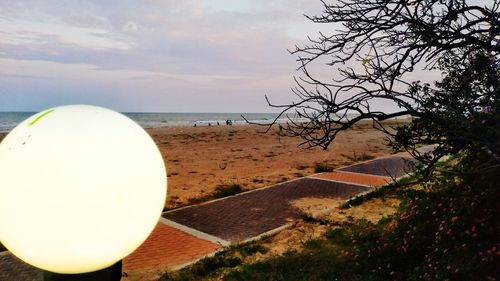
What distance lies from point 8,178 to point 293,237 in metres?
6.16

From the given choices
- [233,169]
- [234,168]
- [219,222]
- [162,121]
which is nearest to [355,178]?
[233,169]

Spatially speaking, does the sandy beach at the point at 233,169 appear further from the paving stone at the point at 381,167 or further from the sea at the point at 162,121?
the sea at the point at 162,121

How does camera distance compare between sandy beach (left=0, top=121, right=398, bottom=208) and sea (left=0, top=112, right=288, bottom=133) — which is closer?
sandy beach (left=0, top=121, right=398, bottom=208)

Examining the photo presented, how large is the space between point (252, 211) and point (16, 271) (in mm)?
4705

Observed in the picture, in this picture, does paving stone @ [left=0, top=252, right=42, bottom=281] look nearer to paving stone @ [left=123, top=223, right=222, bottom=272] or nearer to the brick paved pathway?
the brick paved pathway

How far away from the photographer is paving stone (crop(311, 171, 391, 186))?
11.9 metres

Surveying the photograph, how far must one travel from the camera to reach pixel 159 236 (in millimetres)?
7012

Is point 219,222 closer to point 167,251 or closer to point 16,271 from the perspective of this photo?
point 167,251

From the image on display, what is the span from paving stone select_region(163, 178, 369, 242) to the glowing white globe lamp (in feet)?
19.2

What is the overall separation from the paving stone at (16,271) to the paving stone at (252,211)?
9.57ft

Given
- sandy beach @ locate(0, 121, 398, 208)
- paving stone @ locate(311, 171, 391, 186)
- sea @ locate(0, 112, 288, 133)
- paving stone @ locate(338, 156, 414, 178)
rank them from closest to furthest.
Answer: sandy beach @ locate(0, 121, 398, 208)
paving stone @ locate(311, 171, 391, 186)
paving stone @ locate(338, 156, 414, 178)
sea @ locate(0, 112, 288, 133)

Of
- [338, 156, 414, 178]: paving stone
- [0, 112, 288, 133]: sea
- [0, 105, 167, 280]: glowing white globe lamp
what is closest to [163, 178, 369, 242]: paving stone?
[338, 156, 414, 178]: paving stone

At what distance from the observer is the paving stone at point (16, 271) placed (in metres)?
5.21

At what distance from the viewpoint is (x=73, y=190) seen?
108cm
